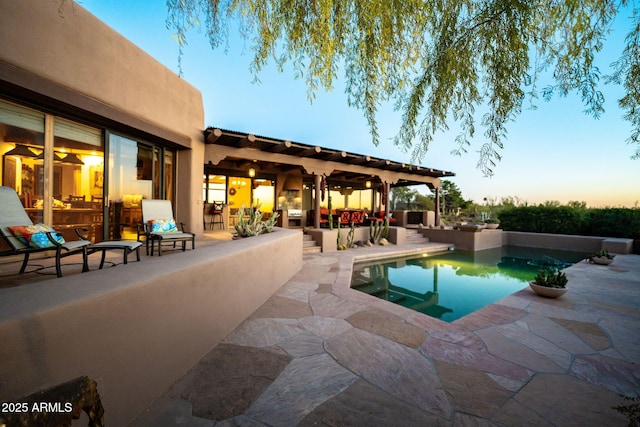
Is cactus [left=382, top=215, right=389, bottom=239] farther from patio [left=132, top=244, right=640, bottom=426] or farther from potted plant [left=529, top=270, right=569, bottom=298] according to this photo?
patio [left=132, top=244, right=640, bottom=426]

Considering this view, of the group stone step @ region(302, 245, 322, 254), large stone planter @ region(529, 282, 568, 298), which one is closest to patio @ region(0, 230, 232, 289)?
stone step @ region(302, 245, 322, 254)

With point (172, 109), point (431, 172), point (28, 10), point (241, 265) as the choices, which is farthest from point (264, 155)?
point (431, 172)

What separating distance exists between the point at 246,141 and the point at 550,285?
25.6 feet

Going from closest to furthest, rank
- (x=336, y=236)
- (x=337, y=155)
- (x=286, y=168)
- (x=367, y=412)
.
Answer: (x=367, y=412), (x=336, y=236), (x=337, y=155), (x=286, y=168)

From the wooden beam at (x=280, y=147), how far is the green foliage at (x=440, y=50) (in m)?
5.67

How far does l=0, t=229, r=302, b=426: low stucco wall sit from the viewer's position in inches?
46.9

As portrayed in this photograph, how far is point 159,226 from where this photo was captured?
489 centimetres

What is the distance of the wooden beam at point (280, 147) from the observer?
27.5 feet

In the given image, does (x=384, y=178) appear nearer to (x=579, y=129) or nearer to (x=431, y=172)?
(x=431, y=172)

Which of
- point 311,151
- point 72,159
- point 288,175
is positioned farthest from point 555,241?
point 72,159

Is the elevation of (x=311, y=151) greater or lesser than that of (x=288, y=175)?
greater

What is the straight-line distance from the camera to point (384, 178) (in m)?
12.7

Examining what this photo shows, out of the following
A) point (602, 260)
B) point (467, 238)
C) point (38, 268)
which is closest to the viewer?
point (38, 268)

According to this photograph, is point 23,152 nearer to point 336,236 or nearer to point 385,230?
point 336,236
